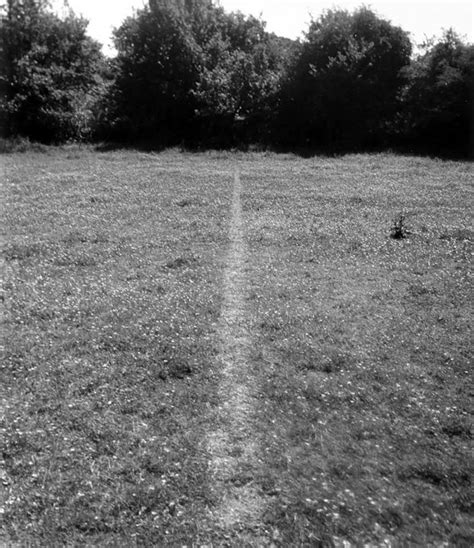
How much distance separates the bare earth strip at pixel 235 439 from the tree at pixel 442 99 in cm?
2206

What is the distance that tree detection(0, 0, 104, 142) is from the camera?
26.7 meters

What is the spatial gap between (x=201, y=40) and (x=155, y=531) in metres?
28.0

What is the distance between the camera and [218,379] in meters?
5.30

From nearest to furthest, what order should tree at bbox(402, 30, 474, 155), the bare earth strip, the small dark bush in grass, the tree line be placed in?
the bare earth strip → the small dark bush in grass → tree at bbox(402, 30, 474, 155) → the tree line

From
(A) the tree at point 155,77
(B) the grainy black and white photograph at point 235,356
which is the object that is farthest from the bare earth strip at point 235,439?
(A) the tree at point 155,77

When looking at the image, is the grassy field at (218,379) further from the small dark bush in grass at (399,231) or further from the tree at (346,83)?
the tree at (346,83)

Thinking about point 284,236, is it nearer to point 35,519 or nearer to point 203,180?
point 203,180

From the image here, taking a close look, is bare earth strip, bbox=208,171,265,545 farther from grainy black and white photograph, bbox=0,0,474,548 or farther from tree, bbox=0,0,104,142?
tree, bbox=0,0,104,142

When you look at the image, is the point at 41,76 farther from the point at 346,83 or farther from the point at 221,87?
the point at 346,83

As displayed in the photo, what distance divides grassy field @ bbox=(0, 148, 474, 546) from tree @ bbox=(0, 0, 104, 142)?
17033 millimetres

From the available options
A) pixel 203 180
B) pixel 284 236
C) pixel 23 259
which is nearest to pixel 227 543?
pixel 23 259

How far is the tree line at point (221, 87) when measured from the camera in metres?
26.5

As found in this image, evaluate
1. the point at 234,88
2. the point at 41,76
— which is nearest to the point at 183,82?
the point at 234,88

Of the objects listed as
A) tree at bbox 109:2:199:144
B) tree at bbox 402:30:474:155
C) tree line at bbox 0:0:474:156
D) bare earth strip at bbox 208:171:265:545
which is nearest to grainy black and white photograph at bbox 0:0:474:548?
bare earth strip at bbox 208:171:265:545
